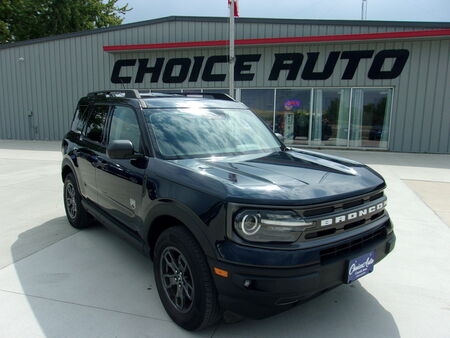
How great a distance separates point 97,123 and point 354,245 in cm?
315

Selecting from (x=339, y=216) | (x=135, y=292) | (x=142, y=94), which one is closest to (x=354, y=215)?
(x=339, y=216)

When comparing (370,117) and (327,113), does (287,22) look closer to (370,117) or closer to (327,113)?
(327,113)

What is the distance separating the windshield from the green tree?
27.0m

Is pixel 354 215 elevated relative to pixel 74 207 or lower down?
elevated

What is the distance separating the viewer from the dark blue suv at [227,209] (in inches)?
83.3

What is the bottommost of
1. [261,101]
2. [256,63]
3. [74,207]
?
[74,207]

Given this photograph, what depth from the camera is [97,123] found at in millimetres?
4098

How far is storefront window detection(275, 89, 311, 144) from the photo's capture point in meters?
13.7

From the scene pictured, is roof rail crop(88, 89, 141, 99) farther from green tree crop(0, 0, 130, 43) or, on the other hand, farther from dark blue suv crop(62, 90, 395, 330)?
green tree crop(0, 0, 130, 43)

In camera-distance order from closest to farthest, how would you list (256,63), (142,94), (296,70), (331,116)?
(142,94)
(296,70)
(331,116)
(256,63)

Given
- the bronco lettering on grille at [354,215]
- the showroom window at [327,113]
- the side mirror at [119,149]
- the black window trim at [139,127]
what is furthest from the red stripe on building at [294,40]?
the side mirror at [119,149]

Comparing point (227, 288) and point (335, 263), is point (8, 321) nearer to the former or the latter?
point (227, 288)

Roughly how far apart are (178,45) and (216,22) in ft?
5.94

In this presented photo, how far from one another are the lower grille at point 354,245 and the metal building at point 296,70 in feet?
36.5
